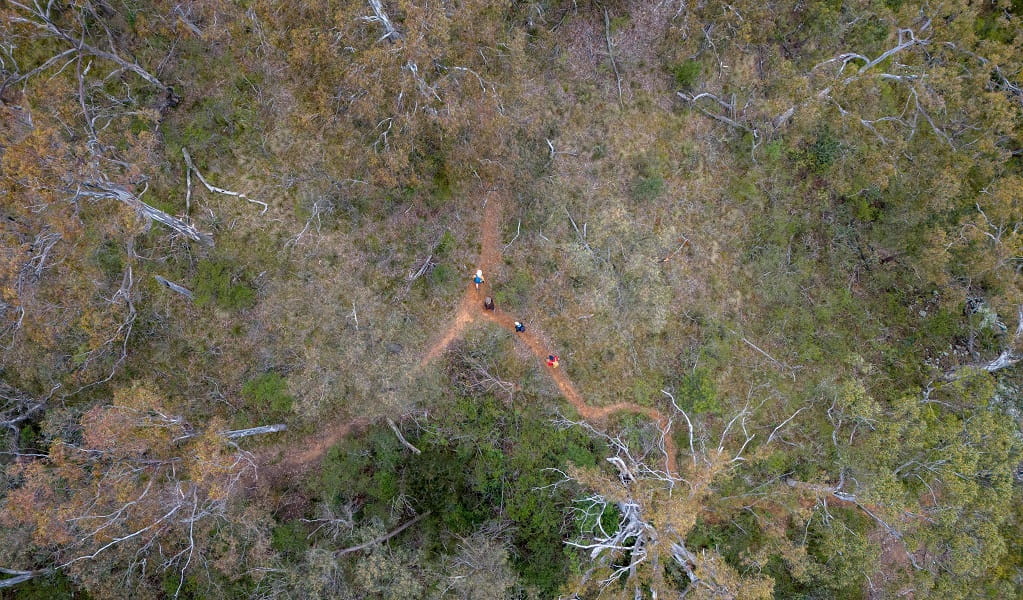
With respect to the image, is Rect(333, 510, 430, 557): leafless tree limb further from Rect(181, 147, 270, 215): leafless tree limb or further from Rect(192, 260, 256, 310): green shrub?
Rect(181, 147, 270, 215): leafless tree limb

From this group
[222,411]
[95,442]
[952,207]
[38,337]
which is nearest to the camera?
[95,442]

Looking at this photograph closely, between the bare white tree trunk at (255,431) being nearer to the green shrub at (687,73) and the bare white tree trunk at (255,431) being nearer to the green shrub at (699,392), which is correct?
the green shrub at (699,392)

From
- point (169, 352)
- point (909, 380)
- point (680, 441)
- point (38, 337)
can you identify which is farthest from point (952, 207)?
point (38, 337)

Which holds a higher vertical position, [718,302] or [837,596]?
[718,302]

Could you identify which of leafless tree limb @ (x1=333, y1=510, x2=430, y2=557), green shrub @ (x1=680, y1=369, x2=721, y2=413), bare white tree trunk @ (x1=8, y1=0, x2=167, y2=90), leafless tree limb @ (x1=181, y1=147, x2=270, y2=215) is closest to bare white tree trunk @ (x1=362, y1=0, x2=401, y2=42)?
leafless tree limb @ (x1=181, y1=147, x2=270, y2=215)

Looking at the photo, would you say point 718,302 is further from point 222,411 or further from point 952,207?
point 222,411

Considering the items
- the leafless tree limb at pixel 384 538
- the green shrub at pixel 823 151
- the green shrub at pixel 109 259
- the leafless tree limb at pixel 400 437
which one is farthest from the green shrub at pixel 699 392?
the green shrub at pixel 109 259
